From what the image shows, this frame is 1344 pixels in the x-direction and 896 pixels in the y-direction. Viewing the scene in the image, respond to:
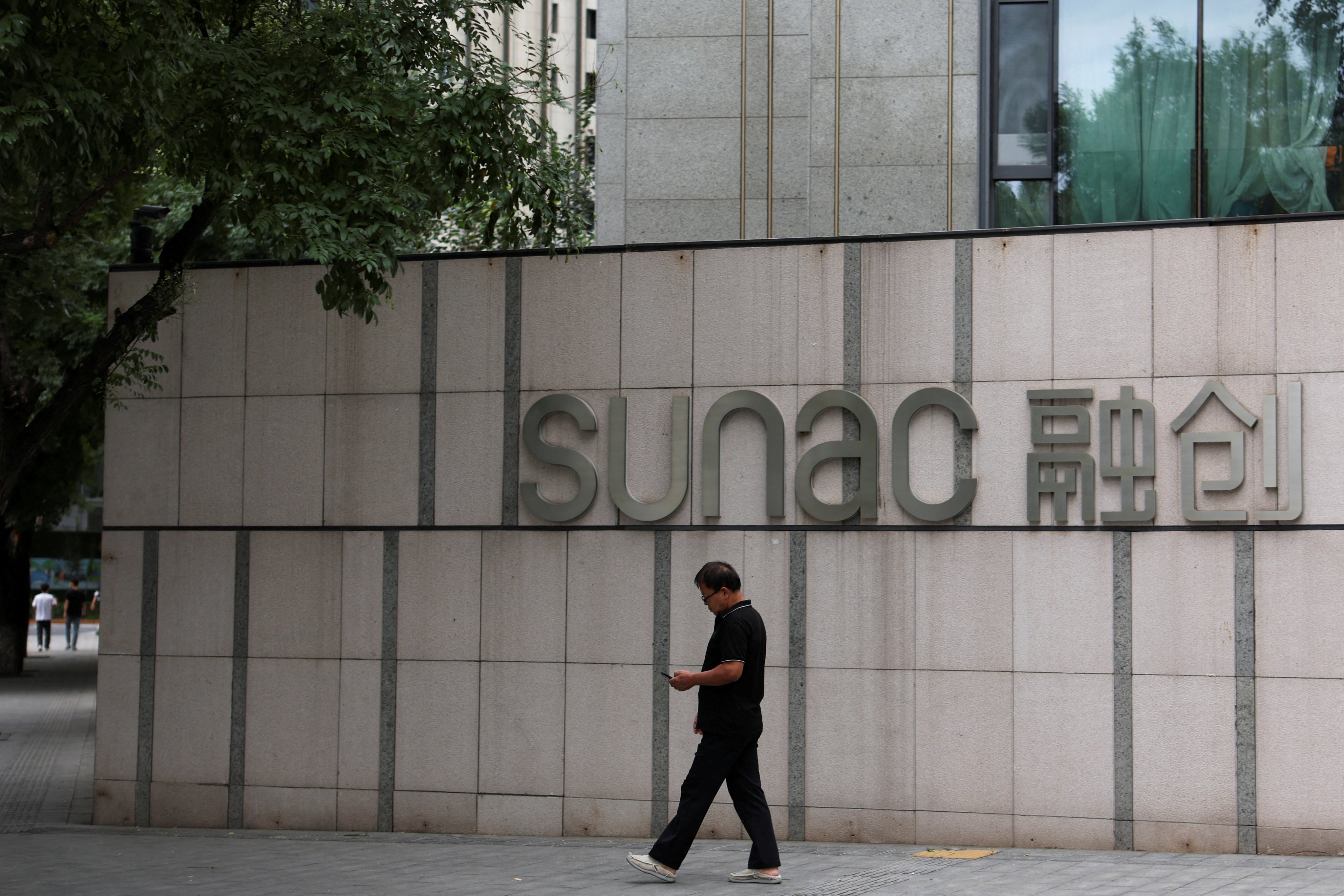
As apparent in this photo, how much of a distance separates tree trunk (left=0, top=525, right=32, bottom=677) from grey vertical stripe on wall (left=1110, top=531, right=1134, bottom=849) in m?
22.5

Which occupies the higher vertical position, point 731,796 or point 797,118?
point 797,118

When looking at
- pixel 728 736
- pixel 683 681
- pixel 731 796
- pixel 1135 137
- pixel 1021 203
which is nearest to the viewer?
pixel 683 681

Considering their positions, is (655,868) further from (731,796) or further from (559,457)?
(559,457)

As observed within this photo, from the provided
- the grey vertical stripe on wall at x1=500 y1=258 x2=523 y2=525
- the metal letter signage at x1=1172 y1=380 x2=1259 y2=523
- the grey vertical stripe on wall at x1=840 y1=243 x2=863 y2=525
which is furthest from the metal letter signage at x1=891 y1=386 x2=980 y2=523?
the grey vertical stripe on wall at x1=500 y1=258 x2=523 y2=525

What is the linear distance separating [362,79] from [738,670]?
4815 mm

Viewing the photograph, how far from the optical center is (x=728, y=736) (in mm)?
7691

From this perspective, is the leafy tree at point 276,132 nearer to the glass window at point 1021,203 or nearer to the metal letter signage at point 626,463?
the metal letter signage at point 626,463

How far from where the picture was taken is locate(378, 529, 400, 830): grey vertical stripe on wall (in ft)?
33.1

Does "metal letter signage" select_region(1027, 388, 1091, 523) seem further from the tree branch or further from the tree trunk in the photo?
the tree trunk

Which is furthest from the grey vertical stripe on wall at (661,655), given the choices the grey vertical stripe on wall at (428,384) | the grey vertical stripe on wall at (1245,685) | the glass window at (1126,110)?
the glass window at (1126,110)

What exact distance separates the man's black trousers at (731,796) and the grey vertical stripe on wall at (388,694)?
10.2 ft

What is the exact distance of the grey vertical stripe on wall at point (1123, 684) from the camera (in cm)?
880

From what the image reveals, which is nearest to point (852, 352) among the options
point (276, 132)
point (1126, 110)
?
point (1126, 110)

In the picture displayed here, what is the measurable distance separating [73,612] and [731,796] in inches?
1272
